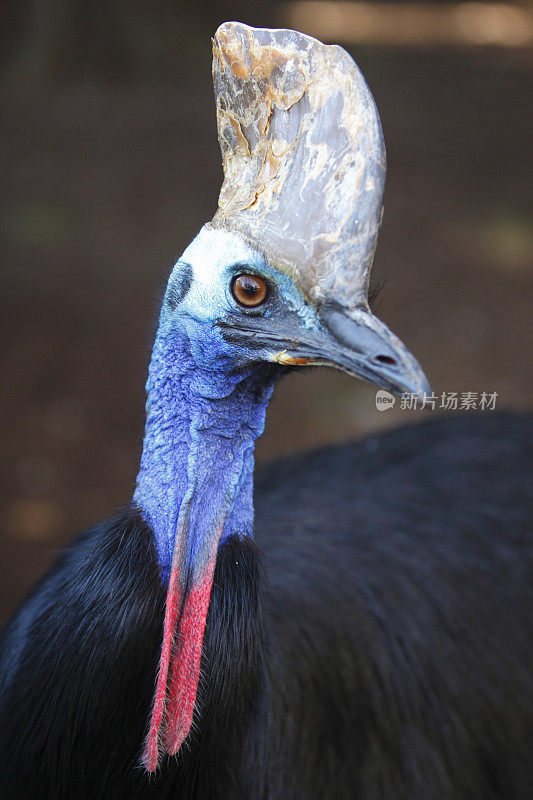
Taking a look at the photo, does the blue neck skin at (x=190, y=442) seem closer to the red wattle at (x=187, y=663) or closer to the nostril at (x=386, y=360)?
the red wattle at (x=187, y=663)

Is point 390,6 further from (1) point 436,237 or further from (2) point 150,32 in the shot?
(1) point 436,237

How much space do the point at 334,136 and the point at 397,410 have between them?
3.17 metres

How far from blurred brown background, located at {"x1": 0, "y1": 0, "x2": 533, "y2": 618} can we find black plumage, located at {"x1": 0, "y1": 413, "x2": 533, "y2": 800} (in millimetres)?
471

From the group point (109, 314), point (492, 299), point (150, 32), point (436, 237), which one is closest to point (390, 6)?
point (150, 32)

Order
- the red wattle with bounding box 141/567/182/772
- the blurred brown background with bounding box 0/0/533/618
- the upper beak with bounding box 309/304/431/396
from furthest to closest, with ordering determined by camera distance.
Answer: the blurred brown background with bounding box 0/0/533/618
the red wattle with bounding box 141/567/182/772
the upper beak with bounding box 309/304/431/396

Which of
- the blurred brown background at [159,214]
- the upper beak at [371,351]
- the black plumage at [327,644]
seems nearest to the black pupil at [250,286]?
the upper beak at [371,351]

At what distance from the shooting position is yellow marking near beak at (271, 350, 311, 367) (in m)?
1.37

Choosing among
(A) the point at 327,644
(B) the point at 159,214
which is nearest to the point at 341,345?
(A) the point at 327,644

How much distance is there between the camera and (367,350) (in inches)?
50.7

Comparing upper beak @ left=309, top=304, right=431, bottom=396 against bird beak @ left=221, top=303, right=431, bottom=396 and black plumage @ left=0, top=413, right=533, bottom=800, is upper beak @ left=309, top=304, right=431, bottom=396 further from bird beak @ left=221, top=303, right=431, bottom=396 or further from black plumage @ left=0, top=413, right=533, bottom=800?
black plumage @ left=0, top=413, right=533, bottom=800

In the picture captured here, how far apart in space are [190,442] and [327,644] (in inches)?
29.0

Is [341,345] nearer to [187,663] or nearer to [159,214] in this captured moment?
[187,663]

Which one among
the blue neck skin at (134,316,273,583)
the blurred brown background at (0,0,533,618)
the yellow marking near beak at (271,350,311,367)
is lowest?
the blue neck skin at (134,316,273,583)

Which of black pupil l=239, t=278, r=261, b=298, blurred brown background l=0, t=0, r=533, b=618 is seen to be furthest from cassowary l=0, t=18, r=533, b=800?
Answer: blurred brown background l=0, t=0, r=533, b=618
